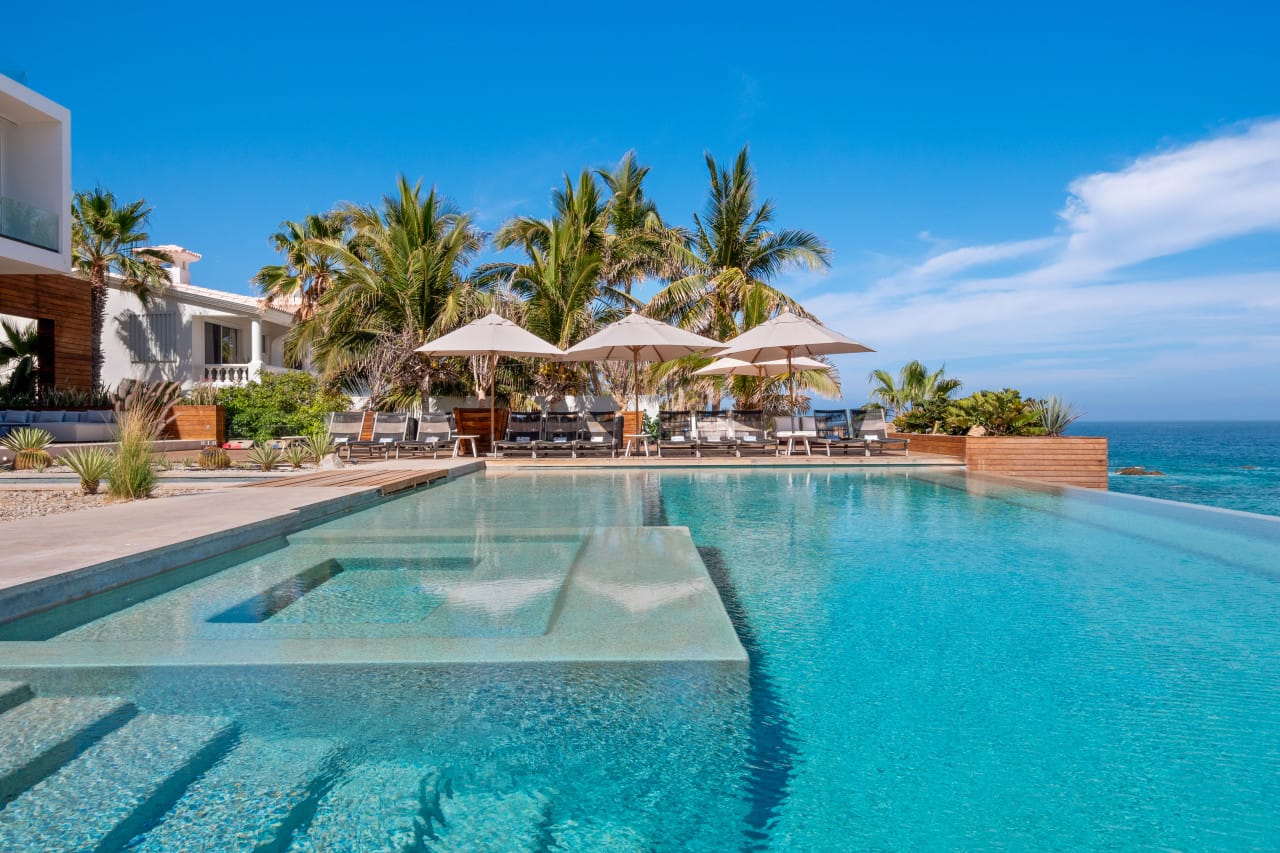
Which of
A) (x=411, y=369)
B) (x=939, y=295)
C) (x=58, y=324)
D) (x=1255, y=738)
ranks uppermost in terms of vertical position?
(x=939, y=295)

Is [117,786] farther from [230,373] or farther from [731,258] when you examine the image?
[230,373]

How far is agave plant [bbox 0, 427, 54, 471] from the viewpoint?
10.2 m

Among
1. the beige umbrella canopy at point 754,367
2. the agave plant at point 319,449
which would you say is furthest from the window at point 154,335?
the beige umbrella canopy at point 754,367

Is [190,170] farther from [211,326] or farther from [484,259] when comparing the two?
[484,259]

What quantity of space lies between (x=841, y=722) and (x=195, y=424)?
52.0ft

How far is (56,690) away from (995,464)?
11.2m

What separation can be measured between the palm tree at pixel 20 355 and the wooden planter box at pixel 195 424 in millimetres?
4902

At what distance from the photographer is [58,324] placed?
56.0ft

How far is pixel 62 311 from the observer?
17172 mm

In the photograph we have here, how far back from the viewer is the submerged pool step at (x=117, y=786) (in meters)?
1.66

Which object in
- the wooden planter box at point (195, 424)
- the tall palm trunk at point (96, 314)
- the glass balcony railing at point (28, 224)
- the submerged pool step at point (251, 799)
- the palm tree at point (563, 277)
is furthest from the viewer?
the tall palm trunk at point (96, 314)

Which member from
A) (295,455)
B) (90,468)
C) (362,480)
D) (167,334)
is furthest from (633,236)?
(90,468)

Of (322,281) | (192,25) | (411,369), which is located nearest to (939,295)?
(411,369)

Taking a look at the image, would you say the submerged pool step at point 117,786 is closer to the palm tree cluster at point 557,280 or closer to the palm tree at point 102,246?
the palm tree cluster at point 557,280
